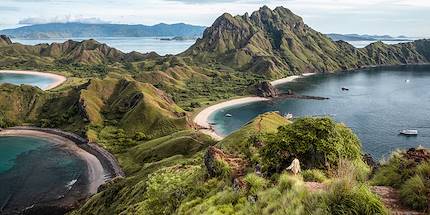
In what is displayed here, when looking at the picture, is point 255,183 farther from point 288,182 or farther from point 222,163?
point 222,163

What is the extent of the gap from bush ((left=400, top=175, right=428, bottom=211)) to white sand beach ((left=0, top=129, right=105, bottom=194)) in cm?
10951

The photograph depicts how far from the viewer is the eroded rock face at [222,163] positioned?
33.4 metres

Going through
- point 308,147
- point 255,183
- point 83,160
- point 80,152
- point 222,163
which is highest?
point 308,147

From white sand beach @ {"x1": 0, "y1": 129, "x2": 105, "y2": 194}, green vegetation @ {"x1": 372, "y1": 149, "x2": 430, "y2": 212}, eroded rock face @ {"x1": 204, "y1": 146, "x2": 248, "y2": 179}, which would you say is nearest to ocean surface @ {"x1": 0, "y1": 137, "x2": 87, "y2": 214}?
white sand beach @ {"x1": 0, "y1": 129, "x2": 105, "y2": 194}

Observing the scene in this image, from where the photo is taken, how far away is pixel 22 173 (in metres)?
139

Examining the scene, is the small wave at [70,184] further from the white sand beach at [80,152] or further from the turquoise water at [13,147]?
the turquoise water at [13,147]

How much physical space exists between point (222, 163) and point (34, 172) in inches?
4754

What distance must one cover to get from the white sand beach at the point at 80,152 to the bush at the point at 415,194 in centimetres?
10951

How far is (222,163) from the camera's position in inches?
1358

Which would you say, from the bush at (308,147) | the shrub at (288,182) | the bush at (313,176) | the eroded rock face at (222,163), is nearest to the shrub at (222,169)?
the eroded rock face at (222,163)

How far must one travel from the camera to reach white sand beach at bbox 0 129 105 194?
127 metres

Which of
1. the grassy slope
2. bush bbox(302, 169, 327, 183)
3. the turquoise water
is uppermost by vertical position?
bush bbox(302, 169, 327, 183)

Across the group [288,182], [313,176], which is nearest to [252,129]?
[313,176]

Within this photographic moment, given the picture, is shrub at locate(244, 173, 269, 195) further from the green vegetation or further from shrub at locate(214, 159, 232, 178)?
the green vegetation
